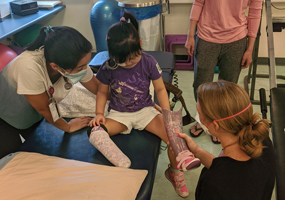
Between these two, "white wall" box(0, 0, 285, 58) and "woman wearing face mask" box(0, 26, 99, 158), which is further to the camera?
"white wall" box(0, 0, 285, 58)

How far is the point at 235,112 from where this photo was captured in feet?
3.11

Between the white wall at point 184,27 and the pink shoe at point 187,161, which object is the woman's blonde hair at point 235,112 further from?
the white wall at point 184,27

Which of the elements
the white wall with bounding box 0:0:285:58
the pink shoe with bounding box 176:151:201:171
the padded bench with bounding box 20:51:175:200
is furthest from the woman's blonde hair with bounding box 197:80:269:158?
the white wall with bounding box 0:0:285:58

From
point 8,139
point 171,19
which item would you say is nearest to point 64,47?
point 8,139

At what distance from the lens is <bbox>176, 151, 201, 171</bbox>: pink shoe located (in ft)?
3.60

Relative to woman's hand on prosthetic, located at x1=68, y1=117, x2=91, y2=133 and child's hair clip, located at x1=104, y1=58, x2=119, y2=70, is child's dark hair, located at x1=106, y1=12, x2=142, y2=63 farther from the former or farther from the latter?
woman's hand on prosthetic, located at x1=68, y1=117, x2=91, y2=133

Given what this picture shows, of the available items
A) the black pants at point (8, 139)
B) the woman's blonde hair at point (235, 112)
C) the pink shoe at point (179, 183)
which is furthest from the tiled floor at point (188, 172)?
the black pants at point (8, 139)

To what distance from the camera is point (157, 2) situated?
2453 mm

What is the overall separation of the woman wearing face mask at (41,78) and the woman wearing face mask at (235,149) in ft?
2.00

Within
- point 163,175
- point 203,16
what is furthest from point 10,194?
point 203,16

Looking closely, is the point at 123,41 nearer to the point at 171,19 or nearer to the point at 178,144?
the point at 178,144

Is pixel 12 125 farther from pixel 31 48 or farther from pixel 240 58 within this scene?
pixel 240 58

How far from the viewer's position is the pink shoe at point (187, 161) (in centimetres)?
110

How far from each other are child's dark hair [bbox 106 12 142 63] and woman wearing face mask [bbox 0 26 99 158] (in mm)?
118
